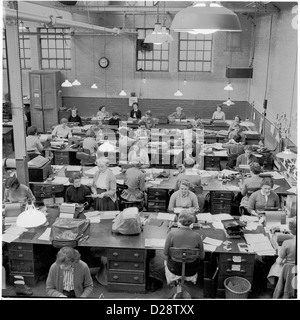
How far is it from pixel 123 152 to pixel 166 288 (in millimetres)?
5571

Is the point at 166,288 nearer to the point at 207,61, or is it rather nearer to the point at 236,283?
the point at 236,283

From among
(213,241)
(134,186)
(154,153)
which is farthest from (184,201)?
(154,153)

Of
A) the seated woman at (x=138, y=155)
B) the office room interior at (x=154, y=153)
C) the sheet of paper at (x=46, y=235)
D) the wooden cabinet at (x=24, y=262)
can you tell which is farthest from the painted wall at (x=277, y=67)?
the wooden cabinet at (x=24, y=262)

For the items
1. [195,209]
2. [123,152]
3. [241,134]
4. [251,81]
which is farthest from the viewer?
[251,81]

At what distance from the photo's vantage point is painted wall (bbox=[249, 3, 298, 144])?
10.3 metres

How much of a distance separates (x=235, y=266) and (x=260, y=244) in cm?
49

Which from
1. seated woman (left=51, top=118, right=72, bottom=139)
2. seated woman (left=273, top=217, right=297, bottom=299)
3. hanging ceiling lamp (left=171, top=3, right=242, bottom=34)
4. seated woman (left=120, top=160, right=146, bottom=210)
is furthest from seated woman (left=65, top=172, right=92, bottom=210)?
seated woman (left=51, top=118, right=72, bottom=139)

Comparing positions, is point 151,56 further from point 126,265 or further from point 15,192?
point 126,265

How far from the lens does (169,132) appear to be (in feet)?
45.0

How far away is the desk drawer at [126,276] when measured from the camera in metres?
6.30

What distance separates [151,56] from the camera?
17.8 meters

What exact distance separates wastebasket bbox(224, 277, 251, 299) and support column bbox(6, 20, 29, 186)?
329 centimetres
